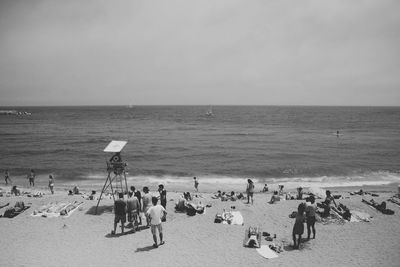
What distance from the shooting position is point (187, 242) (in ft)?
39.9

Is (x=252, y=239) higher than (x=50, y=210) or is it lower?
higher

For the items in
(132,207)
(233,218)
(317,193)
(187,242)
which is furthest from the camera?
(317,193)

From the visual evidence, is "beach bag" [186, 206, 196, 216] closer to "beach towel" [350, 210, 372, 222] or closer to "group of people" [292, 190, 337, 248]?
"group of people" [292, 190, 337, 248]

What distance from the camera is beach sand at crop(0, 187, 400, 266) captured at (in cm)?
1048

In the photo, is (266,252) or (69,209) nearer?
(266,252)

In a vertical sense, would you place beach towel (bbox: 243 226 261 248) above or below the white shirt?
below

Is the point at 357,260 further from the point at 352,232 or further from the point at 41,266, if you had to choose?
the point at 41,266

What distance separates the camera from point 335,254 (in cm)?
1113

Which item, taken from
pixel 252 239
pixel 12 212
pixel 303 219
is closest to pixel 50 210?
pixel 12 212

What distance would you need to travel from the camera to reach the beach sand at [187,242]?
10.5 m

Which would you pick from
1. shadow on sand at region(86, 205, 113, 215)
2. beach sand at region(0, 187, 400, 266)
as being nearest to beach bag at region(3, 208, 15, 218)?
beach sand at region(0, 187, 400, 266)

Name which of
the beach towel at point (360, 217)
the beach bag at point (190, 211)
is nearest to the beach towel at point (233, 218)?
the beach bag at point (190, 211)

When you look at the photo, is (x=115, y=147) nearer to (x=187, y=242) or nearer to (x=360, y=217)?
(x=187, y=242)

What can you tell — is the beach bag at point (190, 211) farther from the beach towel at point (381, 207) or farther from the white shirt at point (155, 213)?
the beach towel at point (381, 207)
